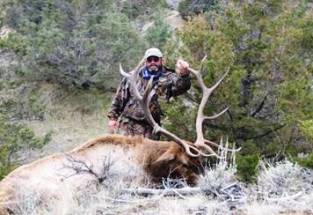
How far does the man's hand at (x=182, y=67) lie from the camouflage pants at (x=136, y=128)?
71 cm

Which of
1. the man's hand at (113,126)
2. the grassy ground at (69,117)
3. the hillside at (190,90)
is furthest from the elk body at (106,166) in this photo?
the grassy ground at (69,117)

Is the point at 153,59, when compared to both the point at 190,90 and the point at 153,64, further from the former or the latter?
the point at 190,90

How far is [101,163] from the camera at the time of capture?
6.40m

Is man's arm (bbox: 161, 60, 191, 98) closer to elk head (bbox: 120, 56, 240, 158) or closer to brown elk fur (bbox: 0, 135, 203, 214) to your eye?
elk head (bbox: 120, 56, 240, 158)

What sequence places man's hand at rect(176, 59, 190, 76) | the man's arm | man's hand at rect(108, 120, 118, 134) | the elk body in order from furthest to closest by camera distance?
1. man's hand at rect(108, 120, 118, 134)
2. the man's arm
3. man's hand at rect(176, 59, 190, 76)
4. the elk body

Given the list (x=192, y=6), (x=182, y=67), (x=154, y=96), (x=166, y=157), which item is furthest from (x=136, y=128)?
(x=192, y=6)

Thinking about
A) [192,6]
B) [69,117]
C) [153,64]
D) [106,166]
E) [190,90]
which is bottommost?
[69,117]

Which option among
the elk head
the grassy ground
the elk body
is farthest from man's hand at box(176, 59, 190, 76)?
the grassy ground

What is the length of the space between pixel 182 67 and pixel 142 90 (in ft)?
2.02

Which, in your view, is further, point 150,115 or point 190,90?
point 190,90

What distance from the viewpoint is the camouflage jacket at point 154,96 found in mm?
7352

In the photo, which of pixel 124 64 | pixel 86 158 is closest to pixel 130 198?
pixel 86 158

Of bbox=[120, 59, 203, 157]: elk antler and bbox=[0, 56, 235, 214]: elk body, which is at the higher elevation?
bbox=[120, 59, 203, 157]: elk antler

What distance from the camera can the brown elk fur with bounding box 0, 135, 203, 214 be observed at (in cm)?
610
